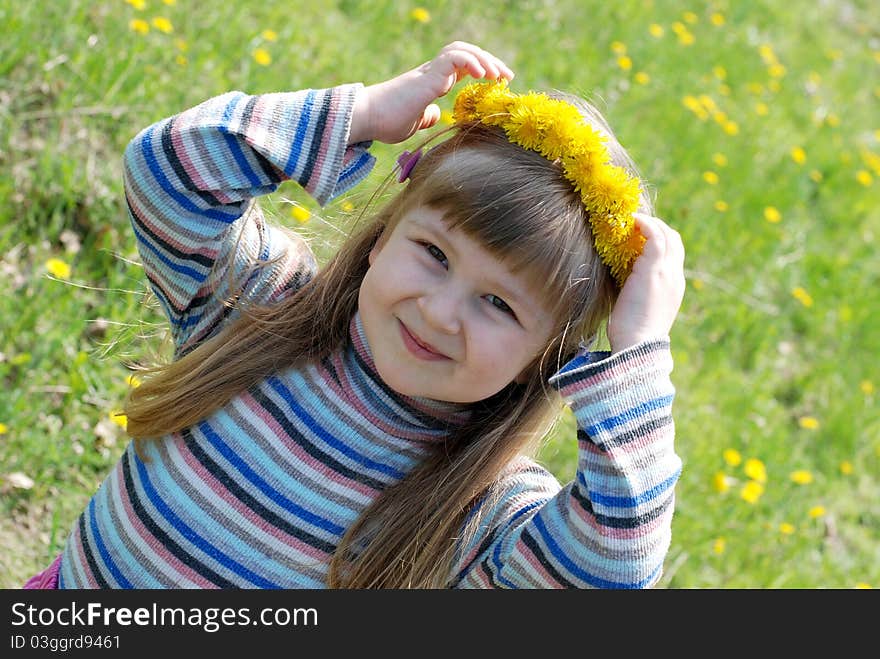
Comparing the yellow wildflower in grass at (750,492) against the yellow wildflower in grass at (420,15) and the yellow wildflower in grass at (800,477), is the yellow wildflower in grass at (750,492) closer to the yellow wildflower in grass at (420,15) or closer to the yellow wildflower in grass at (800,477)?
the yellow wildflower in grass at (800,477)

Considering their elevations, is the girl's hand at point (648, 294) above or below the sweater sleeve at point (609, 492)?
above

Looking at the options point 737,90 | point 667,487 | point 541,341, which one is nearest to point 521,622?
point 667,487

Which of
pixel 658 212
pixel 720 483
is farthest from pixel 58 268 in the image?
pixel 658 212

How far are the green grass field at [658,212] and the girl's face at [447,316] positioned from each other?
45cm

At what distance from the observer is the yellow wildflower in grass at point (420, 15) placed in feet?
12.7

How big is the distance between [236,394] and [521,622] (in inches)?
23.7

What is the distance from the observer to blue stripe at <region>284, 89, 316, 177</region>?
5.91 feet

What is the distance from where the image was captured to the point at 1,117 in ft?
8.92

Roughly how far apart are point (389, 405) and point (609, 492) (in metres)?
0.40

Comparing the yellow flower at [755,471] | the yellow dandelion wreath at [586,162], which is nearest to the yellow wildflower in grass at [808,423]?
the yellow flower at [755,471]

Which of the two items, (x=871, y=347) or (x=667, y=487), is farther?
(x=871, y=347)

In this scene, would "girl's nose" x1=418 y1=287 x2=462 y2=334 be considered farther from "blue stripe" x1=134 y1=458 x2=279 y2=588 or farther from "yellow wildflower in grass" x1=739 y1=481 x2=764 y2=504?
"yellow wildflower in grass" x1=739 y1=481 x2=764 y2=504

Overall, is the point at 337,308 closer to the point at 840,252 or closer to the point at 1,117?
the point at 1,117

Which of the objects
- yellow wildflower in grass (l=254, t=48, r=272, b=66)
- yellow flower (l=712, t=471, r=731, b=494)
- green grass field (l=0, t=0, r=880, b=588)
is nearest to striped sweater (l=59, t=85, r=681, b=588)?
green grass field (l=0, t=0, r=880, b=588)
